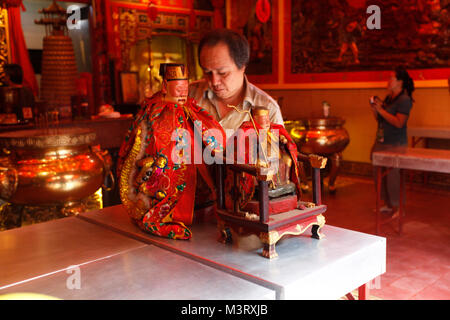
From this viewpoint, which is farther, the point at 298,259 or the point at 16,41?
the point at 16,41

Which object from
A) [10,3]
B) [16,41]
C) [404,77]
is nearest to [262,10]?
[404,77]

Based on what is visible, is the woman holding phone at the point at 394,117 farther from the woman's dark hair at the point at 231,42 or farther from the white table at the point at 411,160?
the woman's dark hair at the point at 231,42

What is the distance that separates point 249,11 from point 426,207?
5.30m

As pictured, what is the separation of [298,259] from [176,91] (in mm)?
790

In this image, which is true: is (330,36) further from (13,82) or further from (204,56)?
(204,56)

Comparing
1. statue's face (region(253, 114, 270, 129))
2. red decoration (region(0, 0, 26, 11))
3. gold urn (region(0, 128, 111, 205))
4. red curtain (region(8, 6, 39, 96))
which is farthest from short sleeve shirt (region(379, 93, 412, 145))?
red decoration (region(0, 0, 26, 11))

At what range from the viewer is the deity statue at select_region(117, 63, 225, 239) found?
1.68 m

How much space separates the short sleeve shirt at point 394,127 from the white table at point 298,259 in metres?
3.36

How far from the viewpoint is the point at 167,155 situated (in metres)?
1.68

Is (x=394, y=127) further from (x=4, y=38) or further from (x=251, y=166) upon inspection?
(x=4, y=38)

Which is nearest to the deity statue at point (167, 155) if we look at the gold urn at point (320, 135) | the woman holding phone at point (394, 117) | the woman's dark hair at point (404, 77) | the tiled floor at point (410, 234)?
the tiled floor at point (410, 234)

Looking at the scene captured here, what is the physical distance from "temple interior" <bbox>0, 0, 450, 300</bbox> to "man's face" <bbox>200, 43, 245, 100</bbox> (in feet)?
0.18

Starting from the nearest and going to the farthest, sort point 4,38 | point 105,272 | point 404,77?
point 105,272
point 404,77
point 4,38

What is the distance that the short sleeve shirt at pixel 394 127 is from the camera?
470 centimetres
